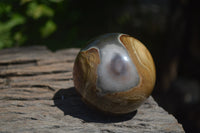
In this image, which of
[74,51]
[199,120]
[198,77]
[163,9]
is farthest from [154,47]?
[74,51]

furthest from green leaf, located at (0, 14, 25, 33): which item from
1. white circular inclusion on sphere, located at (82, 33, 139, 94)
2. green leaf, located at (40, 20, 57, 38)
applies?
white circular inclusion on sphere, located at (82, 33, 139, 94)

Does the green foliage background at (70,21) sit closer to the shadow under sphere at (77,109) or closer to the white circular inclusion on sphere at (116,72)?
the shadow under sphere at (77,109)

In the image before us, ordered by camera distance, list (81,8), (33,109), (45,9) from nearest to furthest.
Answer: (33,109), (45,9), (81,8)

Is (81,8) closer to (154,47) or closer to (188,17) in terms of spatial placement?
(154,47)

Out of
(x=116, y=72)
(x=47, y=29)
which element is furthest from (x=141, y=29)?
(x=116, y=72)

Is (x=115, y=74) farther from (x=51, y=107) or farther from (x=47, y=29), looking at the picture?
(x=47, y=29)

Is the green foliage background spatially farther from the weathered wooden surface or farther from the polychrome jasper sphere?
the polychrome jasper sphere
